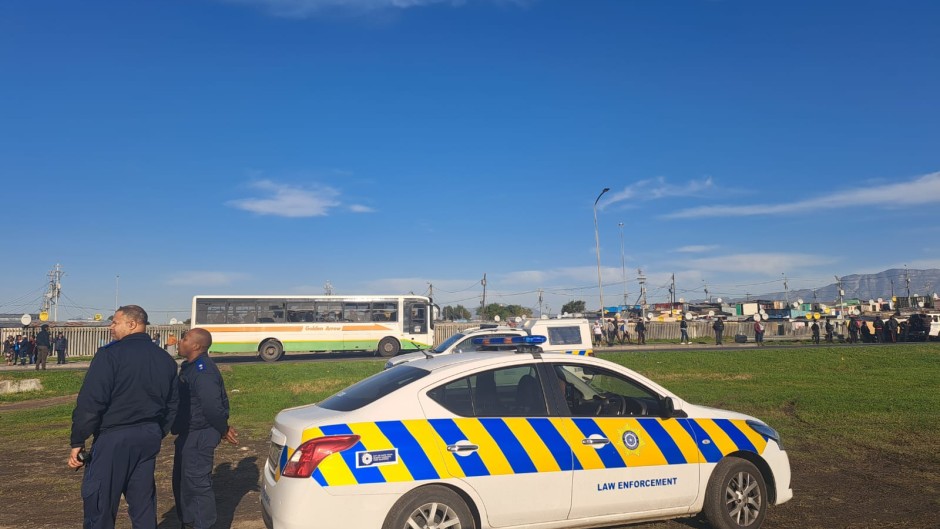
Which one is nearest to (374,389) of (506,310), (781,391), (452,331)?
(781,391)

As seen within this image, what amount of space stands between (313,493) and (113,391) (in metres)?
1.65

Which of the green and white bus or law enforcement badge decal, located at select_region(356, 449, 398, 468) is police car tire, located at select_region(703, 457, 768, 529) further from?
the green and white bus

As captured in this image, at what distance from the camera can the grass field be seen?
1077 cm

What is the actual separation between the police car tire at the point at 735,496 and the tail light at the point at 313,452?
3.15 m

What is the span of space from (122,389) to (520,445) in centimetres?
295

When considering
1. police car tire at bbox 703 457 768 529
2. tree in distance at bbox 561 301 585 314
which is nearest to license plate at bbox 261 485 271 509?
police car tire at bbox 703 457 768 529

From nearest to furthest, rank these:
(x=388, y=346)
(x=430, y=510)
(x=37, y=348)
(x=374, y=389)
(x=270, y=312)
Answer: (x=430, y=510) < (x=374, y=389) < (x=37, y=348) < (x=270, y=312) < (x=388, y=346)

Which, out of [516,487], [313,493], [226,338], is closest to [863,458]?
[516,487]

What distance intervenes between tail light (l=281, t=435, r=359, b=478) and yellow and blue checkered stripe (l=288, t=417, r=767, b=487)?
4 centimetres

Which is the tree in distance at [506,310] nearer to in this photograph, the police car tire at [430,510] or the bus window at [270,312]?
the bus window at [270,312]

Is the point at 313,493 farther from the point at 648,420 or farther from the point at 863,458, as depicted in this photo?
the point at 863,458

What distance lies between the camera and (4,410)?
15.9 m

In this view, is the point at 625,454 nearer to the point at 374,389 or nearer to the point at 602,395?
the point at 602,395

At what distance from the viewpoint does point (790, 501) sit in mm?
6848
